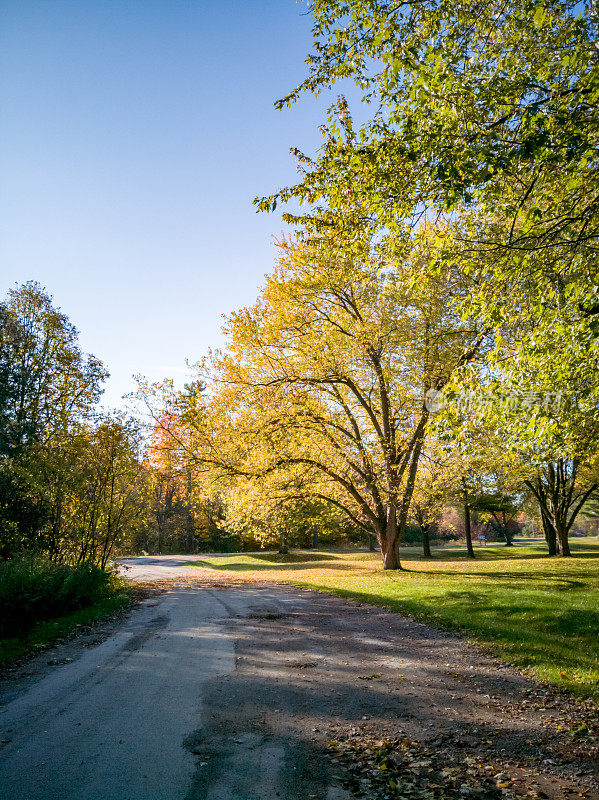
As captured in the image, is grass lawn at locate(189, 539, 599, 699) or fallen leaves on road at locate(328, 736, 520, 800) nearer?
fallen leaves on road at locate(328, 736, 520, 800)

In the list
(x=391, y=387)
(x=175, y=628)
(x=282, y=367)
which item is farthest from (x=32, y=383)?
(x=391, y=387)

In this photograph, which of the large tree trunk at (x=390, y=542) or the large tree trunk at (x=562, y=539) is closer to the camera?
the large tree trunk at (x=390, y=542)

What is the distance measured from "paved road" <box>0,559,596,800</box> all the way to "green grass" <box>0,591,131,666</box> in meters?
1.19

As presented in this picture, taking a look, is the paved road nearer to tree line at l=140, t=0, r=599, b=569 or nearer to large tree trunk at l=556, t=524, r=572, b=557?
tree line at l=140, t=0, r=599, b=569

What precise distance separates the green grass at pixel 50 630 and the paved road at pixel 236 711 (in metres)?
1.19

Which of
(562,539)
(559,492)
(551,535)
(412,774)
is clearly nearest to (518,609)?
(412,774)

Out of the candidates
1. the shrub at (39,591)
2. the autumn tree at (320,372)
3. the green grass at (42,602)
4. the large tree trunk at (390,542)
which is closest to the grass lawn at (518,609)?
the large tree trunk at (390,542)

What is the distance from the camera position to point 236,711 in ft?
17.7

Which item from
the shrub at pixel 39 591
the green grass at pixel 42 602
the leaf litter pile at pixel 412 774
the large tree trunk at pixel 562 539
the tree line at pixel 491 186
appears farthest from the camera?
the large tree trunk at pixel 562 539

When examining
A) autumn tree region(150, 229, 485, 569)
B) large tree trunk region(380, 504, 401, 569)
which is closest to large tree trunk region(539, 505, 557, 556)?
large tree trunk region(380, 504, 401, 569)

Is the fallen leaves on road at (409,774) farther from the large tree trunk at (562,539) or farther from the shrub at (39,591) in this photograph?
the large tree trunk at (562,539)

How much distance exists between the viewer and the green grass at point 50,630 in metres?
8.21

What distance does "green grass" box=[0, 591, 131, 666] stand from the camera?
323 inches

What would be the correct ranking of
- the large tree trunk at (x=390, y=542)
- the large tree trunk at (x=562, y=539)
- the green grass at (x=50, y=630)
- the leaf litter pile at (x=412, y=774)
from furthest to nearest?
1. the large tree trunk at (x=562, y=539)
2. the large tree trunk at (x=390, y=542)
3. the green grass at (x=50, y=630)
4. the leaf litter pile at (x=412, y=774)
